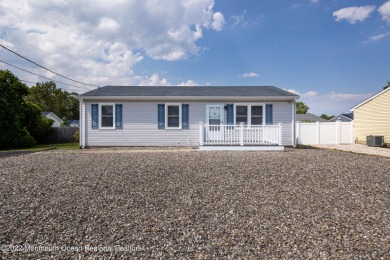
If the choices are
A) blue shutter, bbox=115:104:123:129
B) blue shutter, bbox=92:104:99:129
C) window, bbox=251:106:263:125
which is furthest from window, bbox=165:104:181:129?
window, bbox=251:106:263:125

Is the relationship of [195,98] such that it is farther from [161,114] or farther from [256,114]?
[256,114]

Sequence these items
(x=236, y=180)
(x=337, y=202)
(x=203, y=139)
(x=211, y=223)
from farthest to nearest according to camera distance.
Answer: (x=203, y=139)
(x=236, y=180)
(x=337, y=202)
(x=211, y=223)

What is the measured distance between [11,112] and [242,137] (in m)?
16.6

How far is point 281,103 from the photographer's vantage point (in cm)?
1271

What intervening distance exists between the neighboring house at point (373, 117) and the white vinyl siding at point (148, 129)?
7779 mm

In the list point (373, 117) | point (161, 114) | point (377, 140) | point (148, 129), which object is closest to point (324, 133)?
point (377, 140)

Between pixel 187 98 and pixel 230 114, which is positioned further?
pixel 230 114

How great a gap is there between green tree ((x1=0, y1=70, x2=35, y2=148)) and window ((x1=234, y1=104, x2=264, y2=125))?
15.7 meters

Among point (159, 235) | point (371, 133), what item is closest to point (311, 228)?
point (159, 235)

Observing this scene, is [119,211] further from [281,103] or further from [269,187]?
[281,103]

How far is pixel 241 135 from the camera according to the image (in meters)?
11.3

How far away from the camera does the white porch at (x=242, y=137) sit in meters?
11.3

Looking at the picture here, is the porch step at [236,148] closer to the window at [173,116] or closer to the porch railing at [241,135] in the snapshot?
the porch railing at [241,135]

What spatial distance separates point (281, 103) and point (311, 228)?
10.5 meters
